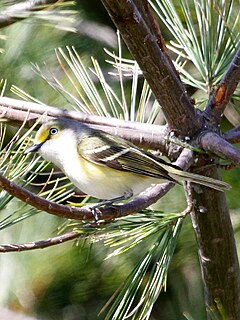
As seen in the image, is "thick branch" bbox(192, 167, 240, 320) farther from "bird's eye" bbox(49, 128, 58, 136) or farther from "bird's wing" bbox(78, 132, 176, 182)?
"bird's eye" bbox(49, 128, 58, 136)

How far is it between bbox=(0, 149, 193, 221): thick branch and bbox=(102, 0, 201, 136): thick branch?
0.04 m

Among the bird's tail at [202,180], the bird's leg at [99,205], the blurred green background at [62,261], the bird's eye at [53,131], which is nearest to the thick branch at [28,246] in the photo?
the bird's leg at [99,205]

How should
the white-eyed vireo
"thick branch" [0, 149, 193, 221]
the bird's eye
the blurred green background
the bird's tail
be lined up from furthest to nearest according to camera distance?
the blurred green background < the bird's eye < the white-eyed vireo < the bird's tail < "thick branch" [0, 149, 193, 221]

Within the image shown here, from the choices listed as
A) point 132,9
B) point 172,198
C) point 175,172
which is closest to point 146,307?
point 175,172

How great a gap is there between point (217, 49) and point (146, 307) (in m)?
0.40

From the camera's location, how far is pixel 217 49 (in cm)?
115

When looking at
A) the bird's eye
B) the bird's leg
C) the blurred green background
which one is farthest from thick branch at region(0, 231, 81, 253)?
the blurred green background

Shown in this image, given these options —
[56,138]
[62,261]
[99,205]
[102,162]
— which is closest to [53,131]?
[56,138]

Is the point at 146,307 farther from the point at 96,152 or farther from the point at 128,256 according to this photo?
the point at 128,256

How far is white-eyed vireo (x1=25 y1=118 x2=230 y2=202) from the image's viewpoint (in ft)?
3.58

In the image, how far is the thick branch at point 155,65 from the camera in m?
0.83

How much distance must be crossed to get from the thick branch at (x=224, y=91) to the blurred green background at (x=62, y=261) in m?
0.47

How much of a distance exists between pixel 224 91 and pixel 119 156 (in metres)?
0.19

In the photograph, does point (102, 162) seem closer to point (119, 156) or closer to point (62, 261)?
Answer: point (119, 156)
